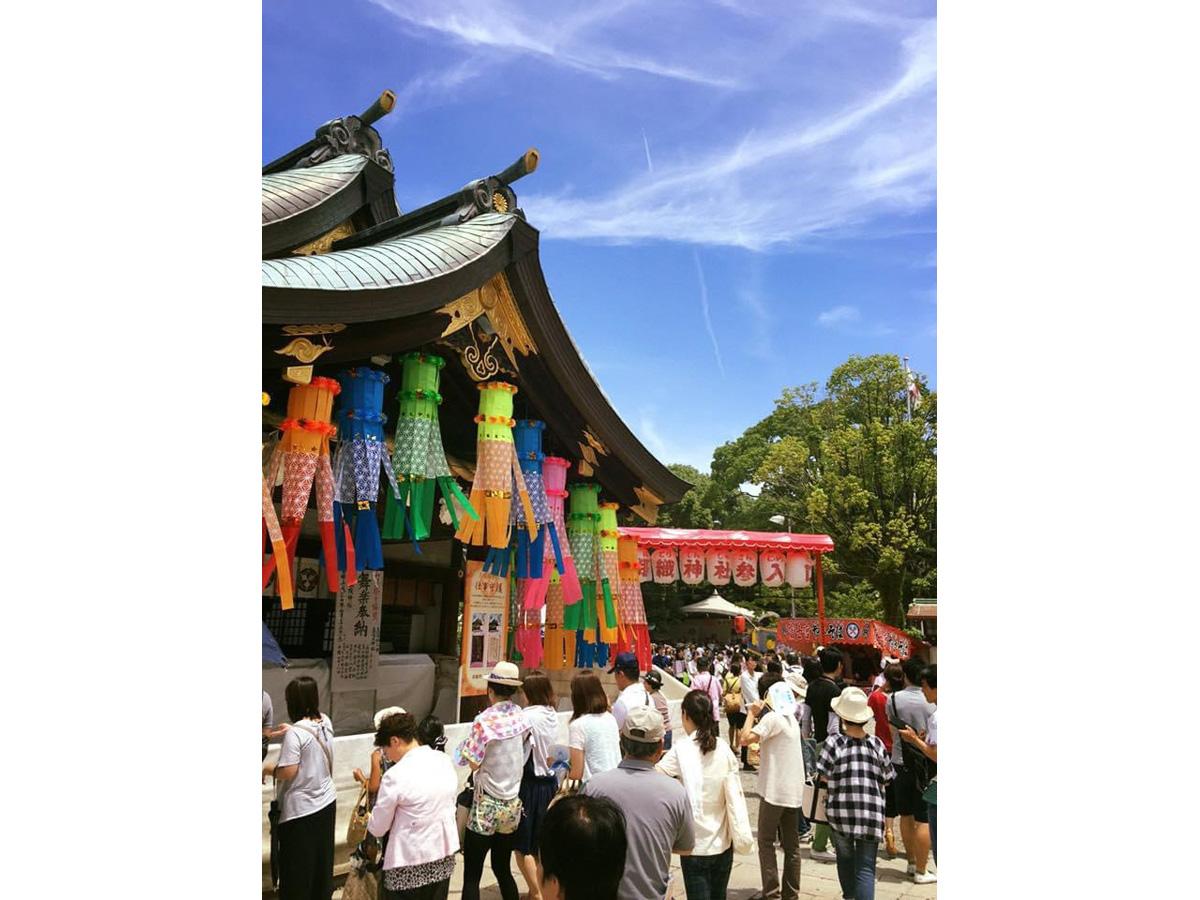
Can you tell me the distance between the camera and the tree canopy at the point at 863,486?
82.4 feet

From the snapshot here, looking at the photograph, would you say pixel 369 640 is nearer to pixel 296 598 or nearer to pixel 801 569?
pixel 296 598

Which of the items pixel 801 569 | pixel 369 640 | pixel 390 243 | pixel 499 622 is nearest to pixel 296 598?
pixel 369 640

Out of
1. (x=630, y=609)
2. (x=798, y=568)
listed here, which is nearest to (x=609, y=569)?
(x=630, y=609)

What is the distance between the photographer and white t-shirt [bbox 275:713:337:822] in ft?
13.8

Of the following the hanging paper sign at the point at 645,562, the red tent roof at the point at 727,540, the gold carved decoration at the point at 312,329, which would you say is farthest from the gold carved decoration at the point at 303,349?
the hanging paper sign at the point at 645,562

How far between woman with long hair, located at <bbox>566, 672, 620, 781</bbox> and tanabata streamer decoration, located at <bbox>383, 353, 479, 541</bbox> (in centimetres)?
169

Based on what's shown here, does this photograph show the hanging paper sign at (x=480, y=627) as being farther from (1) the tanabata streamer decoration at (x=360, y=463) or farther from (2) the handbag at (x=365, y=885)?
(2) the handbag at (x=365, y=885)

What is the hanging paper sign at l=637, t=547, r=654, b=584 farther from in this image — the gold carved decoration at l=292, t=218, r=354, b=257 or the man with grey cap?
the man with grey cap

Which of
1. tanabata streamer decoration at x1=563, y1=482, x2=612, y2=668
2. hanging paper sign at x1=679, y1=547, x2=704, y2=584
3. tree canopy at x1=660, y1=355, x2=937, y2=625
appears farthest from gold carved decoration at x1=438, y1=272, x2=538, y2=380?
tree canopy at x1=660, y1=355, x2=937, y2=625

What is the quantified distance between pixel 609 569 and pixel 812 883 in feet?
11.5

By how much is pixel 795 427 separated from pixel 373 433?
103 feet

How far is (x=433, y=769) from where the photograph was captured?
3848 mm

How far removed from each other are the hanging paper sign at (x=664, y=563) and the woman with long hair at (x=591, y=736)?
1294 centimetres

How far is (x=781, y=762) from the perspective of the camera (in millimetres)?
5453
